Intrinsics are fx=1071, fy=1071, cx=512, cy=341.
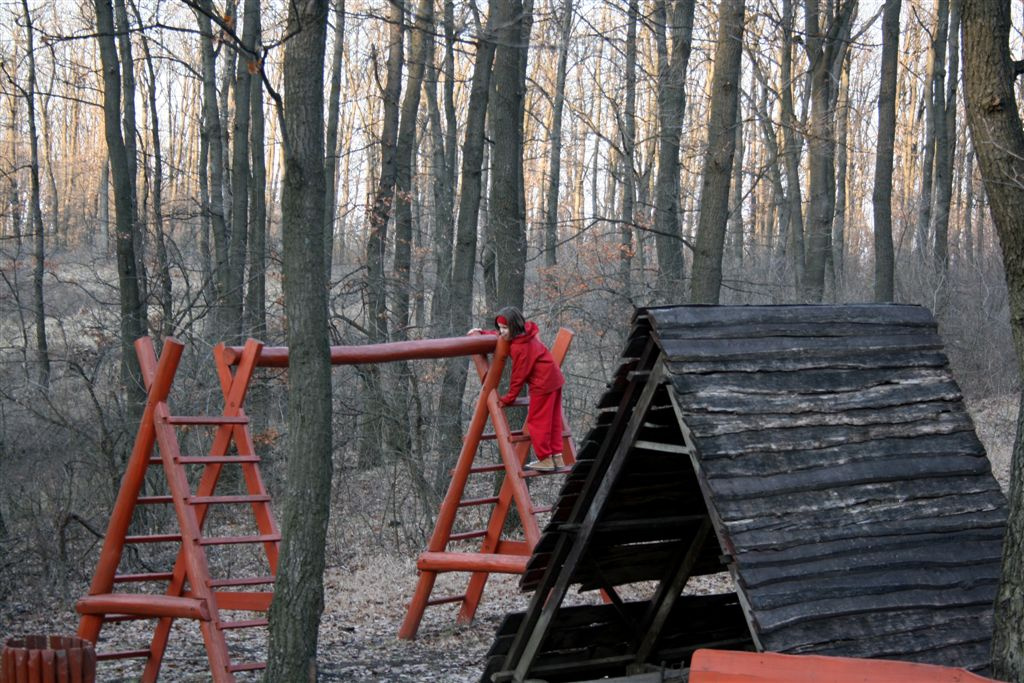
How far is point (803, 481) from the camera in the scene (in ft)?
15.2

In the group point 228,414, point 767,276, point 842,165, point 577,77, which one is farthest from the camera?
point 577,77

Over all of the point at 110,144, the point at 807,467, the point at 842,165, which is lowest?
the point at 807,467

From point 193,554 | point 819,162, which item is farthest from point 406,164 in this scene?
point 193,554

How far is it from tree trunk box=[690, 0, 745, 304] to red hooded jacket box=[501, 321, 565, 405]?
3966 mm

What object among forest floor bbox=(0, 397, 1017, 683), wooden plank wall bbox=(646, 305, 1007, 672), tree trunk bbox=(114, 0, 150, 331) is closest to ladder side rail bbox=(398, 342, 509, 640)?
forest floor bbox=(0, 397, 1017, 683)

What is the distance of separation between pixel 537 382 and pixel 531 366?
0.16m

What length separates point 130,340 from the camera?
520 inches

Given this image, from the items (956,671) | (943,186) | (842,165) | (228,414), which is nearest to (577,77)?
(842,165)

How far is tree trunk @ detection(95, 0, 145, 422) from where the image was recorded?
12953 mm

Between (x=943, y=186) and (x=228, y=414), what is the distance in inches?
751

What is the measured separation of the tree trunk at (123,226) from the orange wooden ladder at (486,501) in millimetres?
5185

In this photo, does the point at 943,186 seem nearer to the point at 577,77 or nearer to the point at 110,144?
the point at 110,144

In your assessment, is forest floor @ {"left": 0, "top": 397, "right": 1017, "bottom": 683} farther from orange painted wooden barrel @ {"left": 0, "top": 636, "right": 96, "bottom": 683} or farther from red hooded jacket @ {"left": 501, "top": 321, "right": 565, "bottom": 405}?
orange painted wooden barrel @ {"left": 0, "top": 636, "right": 96, "bottom": 683}

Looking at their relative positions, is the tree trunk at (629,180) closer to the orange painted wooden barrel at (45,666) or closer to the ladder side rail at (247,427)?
the ladder side rail at (247,427)
